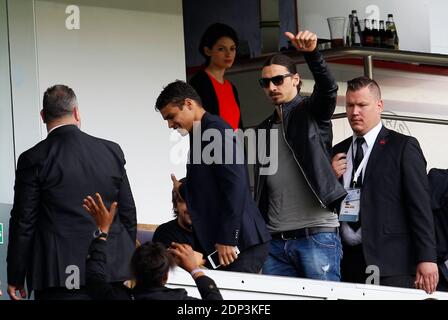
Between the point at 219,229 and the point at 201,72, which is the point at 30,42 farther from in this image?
the point at 219,229

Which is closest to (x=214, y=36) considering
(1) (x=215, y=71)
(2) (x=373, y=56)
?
(1) (x=215, y=71)

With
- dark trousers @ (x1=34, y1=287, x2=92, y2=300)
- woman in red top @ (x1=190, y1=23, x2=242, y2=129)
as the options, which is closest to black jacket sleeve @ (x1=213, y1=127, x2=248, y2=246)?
dark trousers @ (x1=34, y1=287, x2=92, y2=300)

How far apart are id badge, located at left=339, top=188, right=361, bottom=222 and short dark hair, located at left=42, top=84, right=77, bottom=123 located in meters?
1.73

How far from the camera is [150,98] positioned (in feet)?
30.9

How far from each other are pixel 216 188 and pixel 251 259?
1.33ft

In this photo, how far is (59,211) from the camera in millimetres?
6914

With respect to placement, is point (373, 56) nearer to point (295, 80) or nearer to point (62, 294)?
point (295, 80)

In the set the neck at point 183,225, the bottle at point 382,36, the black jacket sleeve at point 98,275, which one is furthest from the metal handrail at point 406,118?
the black jacket sleeve at point 98,275

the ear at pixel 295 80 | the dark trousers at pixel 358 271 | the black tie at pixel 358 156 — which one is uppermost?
the ear at pixel 295 80

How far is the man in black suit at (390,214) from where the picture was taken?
7.79m

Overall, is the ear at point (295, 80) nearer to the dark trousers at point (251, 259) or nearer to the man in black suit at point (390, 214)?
the man in black suit at point (390, 214)

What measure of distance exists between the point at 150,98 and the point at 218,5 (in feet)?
14.6

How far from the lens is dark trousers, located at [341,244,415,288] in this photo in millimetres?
7883
